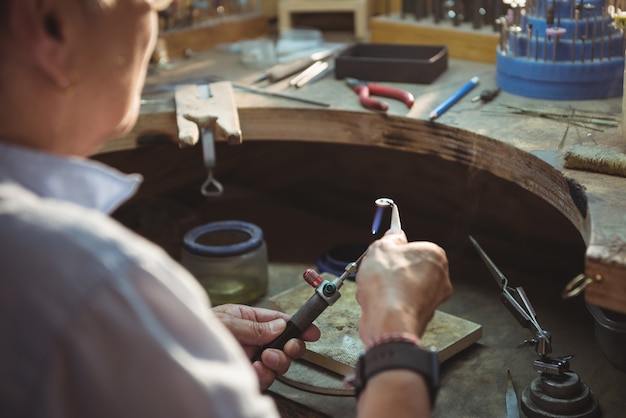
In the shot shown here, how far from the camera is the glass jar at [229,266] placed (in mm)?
1852

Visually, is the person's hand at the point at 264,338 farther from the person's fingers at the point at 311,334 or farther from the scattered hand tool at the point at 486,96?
the scattered hand tool at the point at 486,96

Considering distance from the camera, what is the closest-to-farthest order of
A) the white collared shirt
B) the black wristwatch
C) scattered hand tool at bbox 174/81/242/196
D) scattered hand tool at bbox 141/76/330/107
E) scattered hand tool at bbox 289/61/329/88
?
the white collared shirt < the black wristwatch < scattered hand tool at bbox 174/81/242/196 < scattered hand tool at bbox 141/76/330/107 < scattered hand tool at bbox 289/61/329/88

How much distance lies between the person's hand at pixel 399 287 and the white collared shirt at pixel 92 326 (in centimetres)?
34

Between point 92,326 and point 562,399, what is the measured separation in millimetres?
→ 930

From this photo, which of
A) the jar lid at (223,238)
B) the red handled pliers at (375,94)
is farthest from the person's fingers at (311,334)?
the red handled pliers at (375,94)

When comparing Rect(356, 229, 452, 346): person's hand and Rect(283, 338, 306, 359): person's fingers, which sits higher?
Rect(356, 229, 452, 346): person's hand

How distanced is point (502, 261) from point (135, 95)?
4.85ft

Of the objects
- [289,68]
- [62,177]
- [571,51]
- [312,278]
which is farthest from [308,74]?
[62,177]

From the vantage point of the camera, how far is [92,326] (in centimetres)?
71

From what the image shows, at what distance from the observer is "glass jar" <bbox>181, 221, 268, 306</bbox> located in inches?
72.9

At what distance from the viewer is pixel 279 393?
4.95 ft

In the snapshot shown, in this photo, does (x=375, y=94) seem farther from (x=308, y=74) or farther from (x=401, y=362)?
(x=401, y=362)

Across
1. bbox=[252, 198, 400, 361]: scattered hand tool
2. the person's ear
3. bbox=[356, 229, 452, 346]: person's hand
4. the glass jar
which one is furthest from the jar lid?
the person's ear

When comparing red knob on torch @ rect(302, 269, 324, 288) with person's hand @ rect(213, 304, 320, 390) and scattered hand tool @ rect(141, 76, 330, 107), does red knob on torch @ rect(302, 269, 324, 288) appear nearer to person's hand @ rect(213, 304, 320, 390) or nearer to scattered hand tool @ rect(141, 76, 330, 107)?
person's hand @ rect(213, 304, 320, 390)
